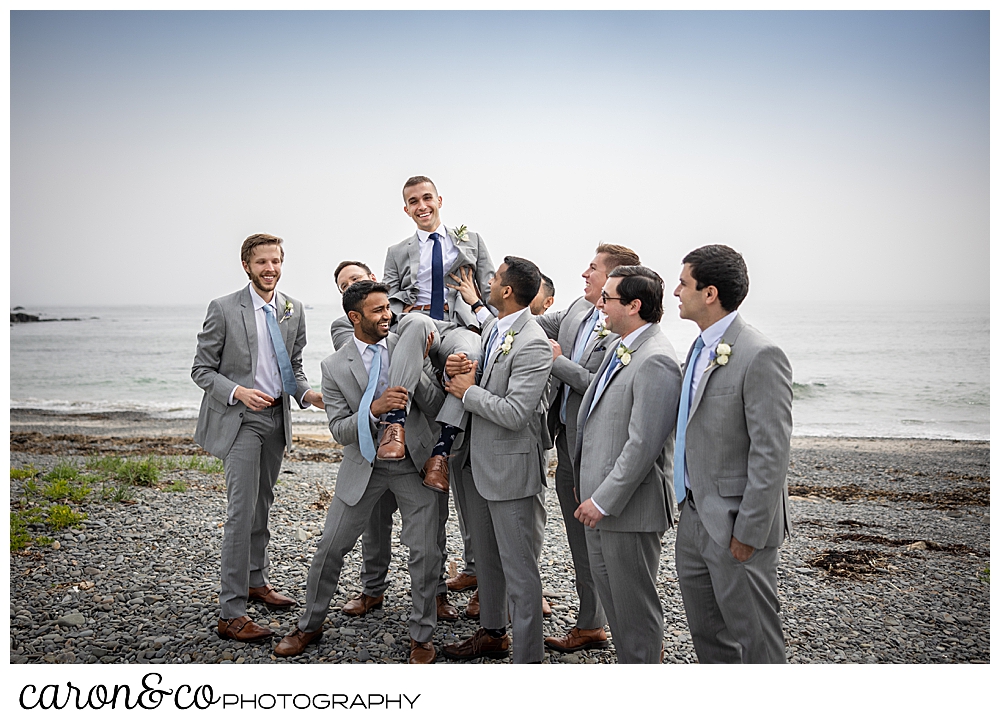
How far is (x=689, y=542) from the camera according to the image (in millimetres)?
3211

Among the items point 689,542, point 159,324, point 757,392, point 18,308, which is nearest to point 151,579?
point 689,542

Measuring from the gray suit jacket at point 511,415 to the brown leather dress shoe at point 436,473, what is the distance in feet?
0.57

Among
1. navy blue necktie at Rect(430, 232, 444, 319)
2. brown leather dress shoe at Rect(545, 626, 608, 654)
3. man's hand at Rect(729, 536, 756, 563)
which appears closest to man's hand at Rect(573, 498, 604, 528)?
man's hand at Rect(729, 536, 756, 563)

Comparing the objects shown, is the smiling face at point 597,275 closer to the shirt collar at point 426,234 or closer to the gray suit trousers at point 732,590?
the shirt collar at point 426,234

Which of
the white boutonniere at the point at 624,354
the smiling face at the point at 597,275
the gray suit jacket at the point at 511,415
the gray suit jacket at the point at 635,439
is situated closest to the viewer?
the gray suit jacket at the point at 635,439

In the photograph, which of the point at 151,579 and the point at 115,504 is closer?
the point at 151,579

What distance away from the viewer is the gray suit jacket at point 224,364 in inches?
174

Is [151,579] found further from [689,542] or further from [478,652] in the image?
[689,542]

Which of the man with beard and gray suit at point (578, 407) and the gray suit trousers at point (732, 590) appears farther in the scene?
the man with beard and gray suit at point (578, 407)

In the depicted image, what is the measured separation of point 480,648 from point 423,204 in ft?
8.44

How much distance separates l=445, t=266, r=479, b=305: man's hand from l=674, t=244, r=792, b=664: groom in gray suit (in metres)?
1.75

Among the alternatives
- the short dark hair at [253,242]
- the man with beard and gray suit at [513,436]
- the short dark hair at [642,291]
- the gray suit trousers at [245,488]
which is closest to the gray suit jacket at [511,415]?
the man with beard and gray suit at [513,436]

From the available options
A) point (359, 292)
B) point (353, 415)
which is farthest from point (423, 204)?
point (353, 415)

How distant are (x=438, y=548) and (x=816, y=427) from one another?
18758mm
